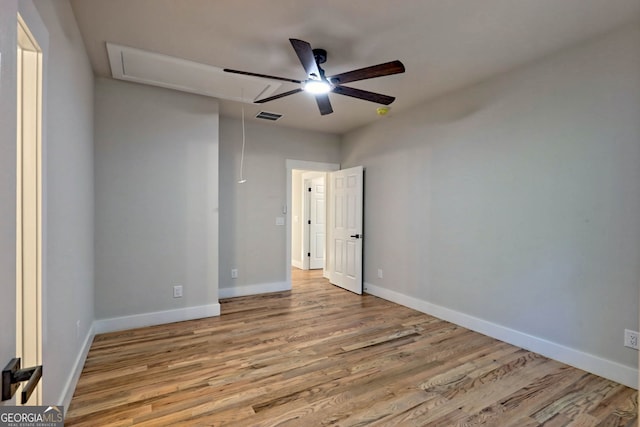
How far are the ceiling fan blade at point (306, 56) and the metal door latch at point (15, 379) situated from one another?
194 cm

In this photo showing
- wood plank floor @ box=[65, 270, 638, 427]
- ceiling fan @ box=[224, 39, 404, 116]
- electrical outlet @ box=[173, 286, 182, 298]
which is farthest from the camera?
electrical outlet @ box=[173, 286, 182, 298]

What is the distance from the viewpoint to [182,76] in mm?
3098

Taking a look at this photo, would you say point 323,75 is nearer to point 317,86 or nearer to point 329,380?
point 317,86

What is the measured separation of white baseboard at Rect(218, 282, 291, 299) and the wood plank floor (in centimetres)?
97

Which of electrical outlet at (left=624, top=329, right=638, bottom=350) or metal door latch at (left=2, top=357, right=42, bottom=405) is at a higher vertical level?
metal door latch at (left=2, top=357, right=42, bottom=405)

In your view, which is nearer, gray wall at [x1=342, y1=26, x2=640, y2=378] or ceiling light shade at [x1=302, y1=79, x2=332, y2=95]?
gray wall at [x1=342, y1=26, x2=640, y2=378]

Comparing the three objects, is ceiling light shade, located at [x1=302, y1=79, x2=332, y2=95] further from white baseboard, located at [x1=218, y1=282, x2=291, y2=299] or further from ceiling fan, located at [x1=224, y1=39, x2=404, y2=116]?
white baseboard, located at [x1=218, y1=282, x2=291, y2=299]

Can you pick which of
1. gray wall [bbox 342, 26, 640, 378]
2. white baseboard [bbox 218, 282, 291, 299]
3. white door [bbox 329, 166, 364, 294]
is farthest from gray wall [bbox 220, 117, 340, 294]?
gray wall [bbox 342, 26, 640, 378]

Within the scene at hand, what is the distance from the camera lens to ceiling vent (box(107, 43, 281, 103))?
274cm

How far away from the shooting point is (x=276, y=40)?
2520mm

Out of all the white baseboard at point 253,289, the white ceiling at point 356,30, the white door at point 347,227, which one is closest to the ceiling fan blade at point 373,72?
the white ceiling at point 356,30

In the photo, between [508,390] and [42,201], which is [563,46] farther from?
[42,201]

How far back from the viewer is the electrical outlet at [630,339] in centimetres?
224

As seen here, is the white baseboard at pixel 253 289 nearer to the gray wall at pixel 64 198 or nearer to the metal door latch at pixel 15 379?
the gray wall at pixel 64 198
